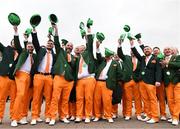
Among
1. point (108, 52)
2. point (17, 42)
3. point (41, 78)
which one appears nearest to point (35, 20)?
point (17, 42)

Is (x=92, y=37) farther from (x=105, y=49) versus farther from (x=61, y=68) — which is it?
(x=61, y=68)

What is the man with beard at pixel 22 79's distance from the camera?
9734 millimetres

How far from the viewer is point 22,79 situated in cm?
985

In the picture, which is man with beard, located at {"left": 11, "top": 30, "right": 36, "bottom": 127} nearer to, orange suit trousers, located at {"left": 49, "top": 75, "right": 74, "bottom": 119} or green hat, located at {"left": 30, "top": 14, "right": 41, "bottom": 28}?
green hat, located at {"left": 30, "top": 14, "right": 41, "bottom": 28}

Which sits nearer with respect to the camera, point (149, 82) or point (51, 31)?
point (51, 31)

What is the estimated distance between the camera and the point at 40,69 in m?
10.1

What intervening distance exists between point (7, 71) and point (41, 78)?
1.00 metres

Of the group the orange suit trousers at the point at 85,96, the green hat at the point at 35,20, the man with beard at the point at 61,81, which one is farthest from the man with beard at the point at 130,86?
the green hat at the point at 35,20

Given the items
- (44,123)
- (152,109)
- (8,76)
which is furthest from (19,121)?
(152,109)

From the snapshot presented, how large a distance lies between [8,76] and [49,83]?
1.21 m

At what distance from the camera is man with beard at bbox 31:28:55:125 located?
9.98 meters

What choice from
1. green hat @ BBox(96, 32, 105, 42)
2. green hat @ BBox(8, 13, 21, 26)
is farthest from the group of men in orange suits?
green hat @ BBox(8, 13, 21, 26)

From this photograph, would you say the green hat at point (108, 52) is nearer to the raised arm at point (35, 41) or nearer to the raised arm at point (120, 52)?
the raised arm at point (120, 52)

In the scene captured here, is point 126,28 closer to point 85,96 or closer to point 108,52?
point 108,52
